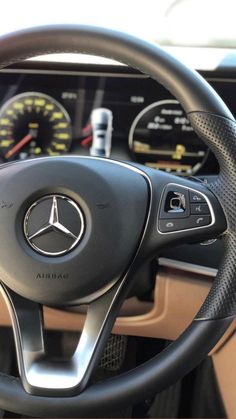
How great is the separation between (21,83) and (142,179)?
2.12 ft

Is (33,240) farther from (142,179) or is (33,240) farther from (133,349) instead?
(133,349)

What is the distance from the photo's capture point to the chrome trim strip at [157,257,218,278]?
103cm

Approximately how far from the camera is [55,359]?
0.88m

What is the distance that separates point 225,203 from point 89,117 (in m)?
0.68

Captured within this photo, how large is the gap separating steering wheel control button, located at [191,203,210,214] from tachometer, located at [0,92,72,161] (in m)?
0.68

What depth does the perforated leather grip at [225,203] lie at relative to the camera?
32.5 inches

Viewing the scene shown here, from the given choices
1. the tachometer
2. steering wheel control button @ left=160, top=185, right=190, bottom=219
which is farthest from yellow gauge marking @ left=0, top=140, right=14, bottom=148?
steering wheel control button @ left=160, top=185, right=190, bottom=219

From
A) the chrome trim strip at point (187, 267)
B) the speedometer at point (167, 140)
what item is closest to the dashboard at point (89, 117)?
the speedometer at point (167, 140)

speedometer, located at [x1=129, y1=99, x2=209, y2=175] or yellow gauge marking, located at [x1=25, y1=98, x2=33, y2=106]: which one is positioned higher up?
yellow gauge marking, located at [x1=25, y1=98, x2=33, y2=106]

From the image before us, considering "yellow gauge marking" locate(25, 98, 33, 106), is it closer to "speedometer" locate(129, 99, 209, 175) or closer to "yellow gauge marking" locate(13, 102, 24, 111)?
"yellow gauge marking" locate(13, 102, 24, 111)

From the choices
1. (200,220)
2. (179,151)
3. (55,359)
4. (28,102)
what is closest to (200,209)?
(200,220)

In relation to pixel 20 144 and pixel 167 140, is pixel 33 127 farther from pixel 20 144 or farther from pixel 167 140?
pixel 167 140

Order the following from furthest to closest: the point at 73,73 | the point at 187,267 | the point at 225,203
Result: the point at 73,73 < the point at 187,267 < the point at 225,203

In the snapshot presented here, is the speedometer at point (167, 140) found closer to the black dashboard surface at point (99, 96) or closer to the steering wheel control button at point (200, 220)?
the black dashboard surface at point (99, 96)
